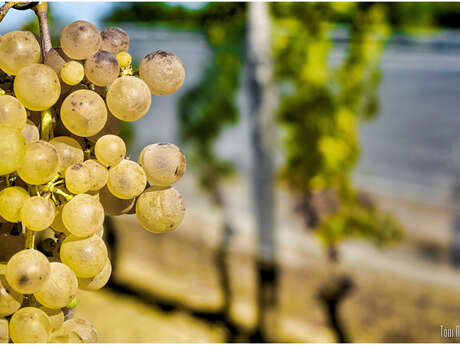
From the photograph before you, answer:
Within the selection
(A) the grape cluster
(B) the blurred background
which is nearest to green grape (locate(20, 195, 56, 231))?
(A) the grape cluster

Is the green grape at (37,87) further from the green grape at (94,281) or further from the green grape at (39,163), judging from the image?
the green grape at (94,281)

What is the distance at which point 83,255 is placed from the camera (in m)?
0.31

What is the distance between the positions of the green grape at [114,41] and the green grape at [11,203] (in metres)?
0.12

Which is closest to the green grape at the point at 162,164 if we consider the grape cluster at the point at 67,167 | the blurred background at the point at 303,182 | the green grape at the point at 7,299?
the grape cluster at the point at 67,167

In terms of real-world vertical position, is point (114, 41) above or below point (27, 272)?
above

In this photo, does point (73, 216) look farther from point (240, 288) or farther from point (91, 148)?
point (240, 288)

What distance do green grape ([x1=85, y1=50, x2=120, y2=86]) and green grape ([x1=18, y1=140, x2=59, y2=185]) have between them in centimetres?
5

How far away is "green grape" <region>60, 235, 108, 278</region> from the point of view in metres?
0.31

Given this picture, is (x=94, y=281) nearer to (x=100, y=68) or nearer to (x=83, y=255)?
(x=83, y=255)

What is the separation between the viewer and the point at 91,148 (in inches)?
13.2

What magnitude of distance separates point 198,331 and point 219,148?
3.89 feet

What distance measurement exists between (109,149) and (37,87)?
6cm

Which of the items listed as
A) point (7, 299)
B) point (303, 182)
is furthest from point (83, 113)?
point (303, 182)

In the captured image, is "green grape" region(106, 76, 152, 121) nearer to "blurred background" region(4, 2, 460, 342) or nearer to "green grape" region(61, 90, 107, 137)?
"green grape" region(61, 90, 107, 137)
